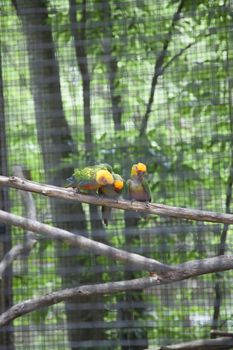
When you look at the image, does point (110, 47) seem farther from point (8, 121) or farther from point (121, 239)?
point (121, 239)

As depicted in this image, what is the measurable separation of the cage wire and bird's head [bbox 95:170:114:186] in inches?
35.7

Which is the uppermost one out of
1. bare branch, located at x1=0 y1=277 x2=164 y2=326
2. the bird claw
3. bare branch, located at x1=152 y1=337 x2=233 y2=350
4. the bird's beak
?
the bird's beak

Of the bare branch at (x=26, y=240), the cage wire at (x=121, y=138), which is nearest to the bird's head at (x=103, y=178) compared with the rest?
the bare branch at (x=26, y=240)

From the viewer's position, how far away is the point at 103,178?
176 cm

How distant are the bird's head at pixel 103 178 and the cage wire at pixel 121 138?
35.7 inches

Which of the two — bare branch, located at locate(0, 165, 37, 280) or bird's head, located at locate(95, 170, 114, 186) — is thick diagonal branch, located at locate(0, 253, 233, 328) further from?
bird's head, located at locate(95, 170, 114, 186)

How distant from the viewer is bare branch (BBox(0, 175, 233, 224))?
1631 millimetres

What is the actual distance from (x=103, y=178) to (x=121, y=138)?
101 centimetres

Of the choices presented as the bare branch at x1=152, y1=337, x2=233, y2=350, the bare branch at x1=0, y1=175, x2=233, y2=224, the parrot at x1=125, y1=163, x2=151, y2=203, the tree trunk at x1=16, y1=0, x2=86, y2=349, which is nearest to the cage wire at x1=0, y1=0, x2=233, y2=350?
the tree trunk at x1=16, y1=0, x2=86, y2=349

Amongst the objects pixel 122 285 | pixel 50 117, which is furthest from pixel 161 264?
pixel 50 117

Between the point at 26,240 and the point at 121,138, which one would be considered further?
the point at 121,138

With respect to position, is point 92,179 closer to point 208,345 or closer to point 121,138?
point 208,345

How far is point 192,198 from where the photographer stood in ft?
9.06

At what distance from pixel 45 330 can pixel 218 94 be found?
45.4 inches
